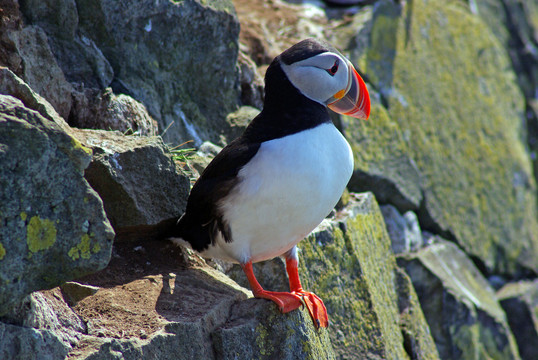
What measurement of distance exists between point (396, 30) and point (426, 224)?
7.50 ft

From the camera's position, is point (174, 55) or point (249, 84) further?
point (249, 84)

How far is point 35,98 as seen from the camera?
9.98 ft

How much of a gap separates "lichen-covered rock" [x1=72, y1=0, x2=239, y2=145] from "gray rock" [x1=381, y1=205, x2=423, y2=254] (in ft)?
7.05

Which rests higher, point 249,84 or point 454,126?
point 249,84

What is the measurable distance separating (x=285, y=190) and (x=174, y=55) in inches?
84.0

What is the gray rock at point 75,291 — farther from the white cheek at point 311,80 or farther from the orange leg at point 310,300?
the white cheek at point 311,80

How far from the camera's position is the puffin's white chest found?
138 inches

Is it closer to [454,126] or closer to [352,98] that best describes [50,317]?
[352,98]

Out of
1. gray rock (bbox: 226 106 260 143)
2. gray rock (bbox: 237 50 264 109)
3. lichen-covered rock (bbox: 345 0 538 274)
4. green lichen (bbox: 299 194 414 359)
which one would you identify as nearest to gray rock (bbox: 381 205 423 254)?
lichen-covered rock (bbox: 345 0 538 274)

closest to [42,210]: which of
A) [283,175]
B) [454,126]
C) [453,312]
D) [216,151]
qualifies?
[283,175]

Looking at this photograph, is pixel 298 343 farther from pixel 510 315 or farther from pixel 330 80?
pixel 510 315

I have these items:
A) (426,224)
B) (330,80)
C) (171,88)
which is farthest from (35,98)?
→ (426,224)

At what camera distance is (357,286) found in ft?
16.4

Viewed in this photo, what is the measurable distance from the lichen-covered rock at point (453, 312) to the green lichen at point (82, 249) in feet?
14.2
